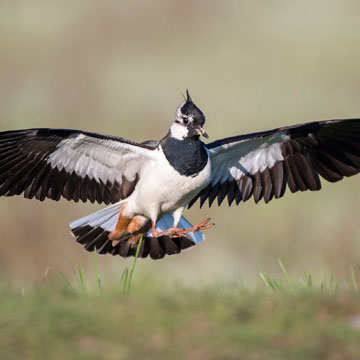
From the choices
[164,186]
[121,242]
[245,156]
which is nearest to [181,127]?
[164,186]

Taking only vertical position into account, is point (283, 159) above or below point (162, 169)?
below

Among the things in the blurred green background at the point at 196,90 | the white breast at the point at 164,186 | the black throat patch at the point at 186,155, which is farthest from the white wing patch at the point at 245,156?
the blurred green background at the point at 196,90

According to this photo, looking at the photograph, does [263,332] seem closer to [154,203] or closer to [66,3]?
[154,203]

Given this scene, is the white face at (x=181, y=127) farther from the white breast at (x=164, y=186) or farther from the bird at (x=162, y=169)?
the white breast at (x=164, y=186)

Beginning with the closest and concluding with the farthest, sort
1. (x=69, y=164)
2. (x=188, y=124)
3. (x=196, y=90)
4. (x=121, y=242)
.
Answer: (x=188, y=124) < (x=69, y=164) < (x=121, y=242) < (x=196, y=90)

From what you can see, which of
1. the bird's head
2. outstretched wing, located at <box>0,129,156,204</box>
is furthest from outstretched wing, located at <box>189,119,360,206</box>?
outstretched wing, located at <box>0,129,156,204</box>

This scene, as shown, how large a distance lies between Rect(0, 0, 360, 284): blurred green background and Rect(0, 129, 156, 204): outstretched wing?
1205 mm

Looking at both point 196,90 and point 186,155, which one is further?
point 196,90

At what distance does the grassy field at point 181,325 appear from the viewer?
14.5ft

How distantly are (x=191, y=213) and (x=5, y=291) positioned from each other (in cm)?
490

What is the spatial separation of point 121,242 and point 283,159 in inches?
65.1

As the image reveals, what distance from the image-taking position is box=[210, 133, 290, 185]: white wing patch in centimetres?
729

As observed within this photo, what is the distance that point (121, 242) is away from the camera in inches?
309

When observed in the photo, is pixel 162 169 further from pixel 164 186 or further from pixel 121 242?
pixel 121 242
